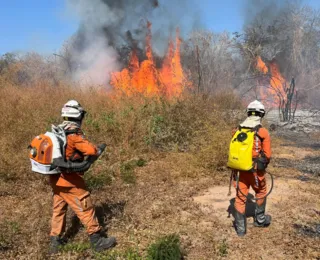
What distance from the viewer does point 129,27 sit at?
73.3ft

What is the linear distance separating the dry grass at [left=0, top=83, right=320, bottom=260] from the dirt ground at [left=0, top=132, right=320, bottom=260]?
16 millimetres

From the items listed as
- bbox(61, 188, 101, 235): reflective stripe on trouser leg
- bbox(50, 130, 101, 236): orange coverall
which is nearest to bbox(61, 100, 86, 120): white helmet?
bbox(50, 130, 101, 236): orange coverall

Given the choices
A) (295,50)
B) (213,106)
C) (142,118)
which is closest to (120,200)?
(142,118)

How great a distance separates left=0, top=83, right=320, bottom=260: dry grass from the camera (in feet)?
14.0

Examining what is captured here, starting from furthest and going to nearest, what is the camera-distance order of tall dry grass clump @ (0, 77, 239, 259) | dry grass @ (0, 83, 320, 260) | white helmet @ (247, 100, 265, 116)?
1. tall dry grass clump @ (0, 77, 239, 259)
2. white helmet @ (247, 100, 265, 116)
3. dry grass @ (0, 83, 320, 260)

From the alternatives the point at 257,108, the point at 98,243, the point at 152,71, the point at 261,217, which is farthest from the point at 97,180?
the point at 152,71

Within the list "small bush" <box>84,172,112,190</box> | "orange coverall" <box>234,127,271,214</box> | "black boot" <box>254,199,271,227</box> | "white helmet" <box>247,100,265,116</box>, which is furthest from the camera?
"small bush" <box>84,172,112,190</box>

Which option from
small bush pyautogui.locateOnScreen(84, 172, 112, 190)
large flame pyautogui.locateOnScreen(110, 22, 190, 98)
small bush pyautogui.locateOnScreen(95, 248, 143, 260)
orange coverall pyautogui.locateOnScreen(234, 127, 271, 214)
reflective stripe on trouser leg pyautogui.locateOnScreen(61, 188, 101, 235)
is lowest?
small bush pyautogui.locateOnScreen(95, 248, 143, 260)

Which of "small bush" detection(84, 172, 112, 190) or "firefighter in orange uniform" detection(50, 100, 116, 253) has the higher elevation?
"firefighter in orange uniform" detection(50, 100, 116, 253)

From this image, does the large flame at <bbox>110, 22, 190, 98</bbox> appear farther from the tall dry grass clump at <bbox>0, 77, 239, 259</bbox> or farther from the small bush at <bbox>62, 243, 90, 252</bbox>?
the small bush at <bbox>62, 243, 90, 252</bbox>

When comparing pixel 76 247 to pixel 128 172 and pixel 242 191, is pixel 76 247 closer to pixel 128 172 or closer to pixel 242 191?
pixel 242 191

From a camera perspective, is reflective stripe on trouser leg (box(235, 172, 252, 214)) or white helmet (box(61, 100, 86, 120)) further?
reflective stripe on trouser leg (box(235, 172, 252, 214))

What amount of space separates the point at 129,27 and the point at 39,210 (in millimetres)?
19026

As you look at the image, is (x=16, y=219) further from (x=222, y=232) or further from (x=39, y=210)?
(x=222, y=232)
